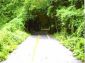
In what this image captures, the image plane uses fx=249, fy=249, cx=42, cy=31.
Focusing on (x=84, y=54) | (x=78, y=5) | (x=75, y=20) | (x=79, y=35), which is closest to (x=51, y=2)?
(x=78, y=5)

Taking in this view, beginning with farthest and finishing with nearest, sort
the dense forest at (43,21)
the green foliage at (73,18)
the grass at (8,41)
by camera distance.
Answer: the green foliage at (73,18)
the dense forest at (43,21)
the grass at (8,41)

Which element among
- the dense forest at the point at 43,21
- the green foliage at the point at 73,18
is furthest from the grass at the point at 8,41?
the green foliage at the point at 73,18

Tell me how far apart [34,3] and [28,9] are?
1503 mm

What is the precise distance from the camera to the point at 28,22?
45062 millimetres

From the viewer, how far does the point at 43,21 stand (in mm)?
56938

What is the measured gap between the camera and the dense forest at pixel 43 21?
21438mm

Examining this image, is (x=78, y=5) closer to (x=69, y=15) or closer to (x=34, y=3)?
(x=69, y=15)

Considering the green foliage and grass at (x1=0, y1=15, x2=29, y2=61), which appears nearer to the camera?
grass at (x1=0, y1=15, x2=29, y2=61)

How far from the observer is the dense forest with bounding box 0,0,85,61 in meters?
21.4

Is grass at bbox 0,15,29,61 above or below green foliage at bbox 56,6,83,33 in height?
below

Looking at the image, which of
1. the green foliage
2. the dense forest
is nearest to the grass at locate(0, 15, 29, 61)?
the dense forest

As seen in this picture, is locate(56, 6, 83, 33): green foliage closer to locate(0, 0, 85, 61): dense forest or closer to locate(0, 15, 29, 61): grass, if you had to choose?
locate(0, 0, 85, 61): dense forest

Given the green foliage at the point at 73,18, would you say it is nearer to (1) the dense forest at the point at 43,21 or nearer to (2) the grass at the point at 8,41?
(1) the dense forest at the point at 43,21

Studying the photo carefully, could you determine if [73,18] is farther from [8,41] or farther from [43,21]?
[43,21]
